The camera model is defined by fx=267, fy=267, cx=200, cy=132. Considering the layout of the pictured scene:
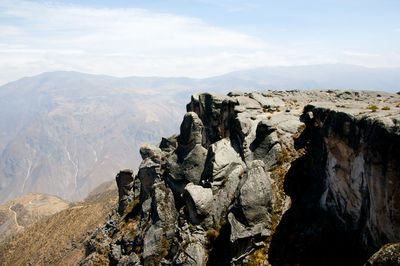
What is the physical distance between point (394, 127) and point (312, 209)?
1019 cm

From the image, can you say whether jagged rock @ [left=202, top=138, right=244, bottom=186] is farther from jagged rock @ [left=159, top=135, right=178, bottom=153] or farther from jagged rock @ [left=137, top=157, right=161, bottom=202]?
jagged rock @ [left=159, top=135, right=178, bottom=153]

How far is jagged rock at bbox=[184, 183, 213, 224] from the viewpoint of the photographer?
88.9ft

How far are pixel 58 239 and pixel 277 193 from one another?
289ft

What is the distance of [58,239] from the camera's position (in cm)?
8850

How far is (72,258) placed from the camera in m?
71.2

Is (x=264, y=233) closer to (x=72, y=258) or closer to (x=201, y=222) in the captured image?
(x=201, y=222)

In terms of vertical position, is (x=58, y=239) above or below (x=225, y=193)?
below

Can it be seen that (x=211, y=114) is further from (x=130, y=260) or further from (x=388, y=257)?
(x=388, y=257)

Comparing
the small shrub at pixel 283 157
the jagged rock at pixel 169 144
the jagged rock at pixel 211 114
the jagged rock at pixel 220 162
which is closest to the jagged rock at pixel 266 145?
the small shrub at pixel 283 157

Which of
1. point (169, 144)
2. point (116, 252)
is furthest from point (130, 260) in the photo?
point (169, 144)

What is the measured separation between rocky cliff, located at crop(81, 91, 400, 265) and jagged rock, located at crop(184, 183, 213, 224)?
10cm

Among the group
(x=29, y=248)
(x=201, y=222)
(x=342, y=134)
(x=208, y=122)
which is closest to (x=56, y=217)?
(x=29, y=248)

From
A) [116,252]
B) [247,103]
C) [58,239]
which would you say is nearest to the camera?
[116,252]

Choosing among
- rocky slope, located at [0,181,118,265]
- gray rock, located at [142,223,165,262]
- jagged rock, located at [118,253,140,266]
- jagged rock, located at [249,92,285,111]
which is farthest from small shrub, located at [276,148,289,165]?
rocky slope, located at [0,181,118,265]
